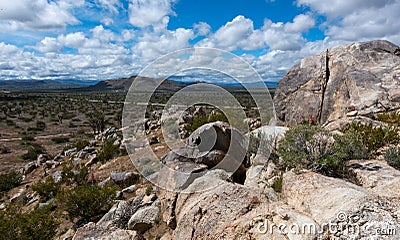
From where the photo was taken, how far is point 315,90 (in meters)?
12.5

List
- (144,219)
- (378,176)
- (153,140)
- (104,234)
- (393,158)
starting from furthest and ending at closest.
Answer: (153,140) < (144,219) < (393,158) < (104,234) < (378,176)

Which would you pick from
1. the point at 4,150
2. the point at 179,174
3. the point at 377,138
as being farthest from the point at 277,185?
the point at 4,150

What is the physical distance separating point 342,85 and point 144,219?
1009 cm

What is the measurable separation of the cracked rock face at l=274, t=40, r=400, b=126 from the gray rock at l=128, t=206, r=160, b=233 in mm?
7621

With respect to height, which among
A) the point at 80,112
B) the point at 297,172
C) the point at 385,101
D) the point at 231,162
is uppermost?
the point at 385,101

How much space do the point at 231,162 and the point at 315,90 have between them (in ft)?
20.2

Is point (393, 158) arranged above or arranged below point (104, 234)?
above

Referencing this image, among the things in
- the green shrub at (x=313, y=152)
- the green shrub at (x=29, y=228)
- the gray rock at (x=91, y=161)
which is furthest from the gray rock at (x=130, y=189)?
the gray rock at (x=91, y=161)

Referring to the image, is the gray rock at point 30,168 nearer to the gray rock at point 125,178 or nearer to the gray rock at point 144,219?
the gray rock at point 125,178

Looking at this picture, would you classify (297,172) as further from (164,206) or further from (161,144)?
(161,144)

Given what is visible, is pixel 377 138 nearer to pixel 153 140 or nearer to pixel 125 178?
pixel 125 178

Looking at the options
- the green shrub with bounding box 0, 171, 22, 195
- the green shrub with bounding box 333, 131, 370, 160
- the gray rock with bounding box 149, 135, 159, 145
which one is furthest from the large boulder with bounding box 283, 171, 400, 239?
the green shrub with bounding box 0, 171, 22, 195

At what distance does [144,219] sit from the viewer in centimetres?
721

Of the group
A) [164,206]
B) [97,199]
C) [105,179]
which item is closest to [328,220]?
[164,206]
